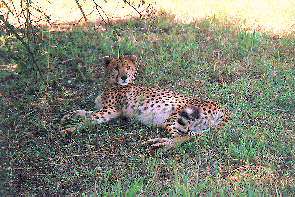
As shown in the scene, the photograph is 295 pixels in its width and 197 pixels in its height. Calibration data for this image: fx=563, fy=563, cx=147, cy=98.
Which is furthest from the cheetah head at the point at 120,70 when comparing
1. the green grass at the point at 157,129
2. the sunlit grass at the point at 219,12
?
the sunlit grass at the point at 219,12

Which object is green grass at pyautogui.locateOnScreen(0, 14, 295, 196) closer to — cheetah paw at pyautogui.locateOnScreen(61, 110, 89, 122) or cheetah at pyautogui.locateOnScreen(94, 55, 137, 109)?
cheetah paw at pyautogui.locateOnScreen(61, 110, 89, 122)

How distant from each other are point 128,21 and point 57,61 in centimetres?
179

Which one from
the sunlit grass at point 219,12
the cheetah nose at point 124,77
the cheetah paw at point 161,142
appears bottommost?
the cheetah paw at point 161,142

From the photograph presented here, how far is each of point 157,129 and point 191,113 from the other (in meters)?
0.38

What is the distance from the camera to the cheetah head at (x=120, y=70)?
627 centimetres

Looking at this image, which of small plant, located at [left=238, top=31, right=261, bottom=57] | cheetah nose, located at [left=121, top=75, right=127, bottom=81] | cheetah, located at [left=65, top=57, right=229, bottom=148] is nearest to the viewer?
cheetah, located at [left=65, top=57, right=229, bottom=148]

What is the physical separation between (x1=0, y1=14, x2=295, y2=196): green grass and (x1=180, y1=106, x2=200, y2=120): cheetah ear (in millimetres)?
328

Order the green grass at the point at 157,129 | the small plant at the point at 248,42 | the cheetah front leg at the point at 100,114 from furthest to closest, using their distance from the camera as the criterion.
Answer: the small plant at the point at 248,42, the cheetah front leg at the point at 100,114, the green grass at the point at 157,129

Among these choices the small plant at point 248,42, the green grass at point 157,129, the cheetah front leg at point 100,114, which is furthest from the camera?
the small plant at point 248,42

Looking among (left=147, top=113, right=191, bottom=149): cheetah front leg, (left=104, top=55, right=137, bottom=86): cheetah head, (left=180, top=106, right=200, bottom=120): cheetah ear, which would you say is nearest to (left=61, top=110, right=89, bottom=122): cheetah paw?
(left=104, top=55, right=137, bottom=86): cheetah head

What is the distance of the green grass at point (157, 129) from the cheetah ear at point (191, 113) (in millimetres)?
328

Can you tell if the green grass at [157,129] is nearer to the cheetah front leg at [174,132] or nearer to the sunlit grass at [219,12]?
the cheetah front leg at [174,132]

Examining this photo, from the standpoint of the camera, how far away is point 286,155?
15.8ft

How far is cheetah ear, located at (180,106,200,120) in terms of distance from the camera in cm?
552
